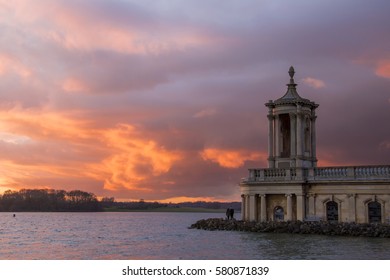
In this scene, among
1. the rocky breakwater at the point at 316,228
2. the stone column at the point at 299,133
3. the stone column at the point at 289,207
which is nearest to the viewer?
the rocky breakwater at the point at 316,228

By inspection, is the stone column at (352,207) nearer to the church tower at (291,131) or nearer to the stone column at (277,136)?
the church tower at (291,131)

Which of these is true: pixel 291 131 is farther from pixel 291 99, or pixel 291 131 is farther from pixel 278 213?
pixel 278 213

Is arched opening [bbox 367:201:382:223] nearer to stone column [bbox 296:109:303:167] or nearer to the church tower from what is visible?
the church tower

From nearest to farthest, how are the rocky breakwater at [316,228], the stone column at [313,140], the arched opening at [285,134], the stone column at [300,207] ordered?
the rocky breakwater at [316,228]
the stone column at [300,207]
the stone column at [313,140]
the arched opening at [285,134]

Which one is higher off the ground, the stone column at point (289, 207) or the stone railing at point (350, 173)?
the stone railing at point (350, 173)

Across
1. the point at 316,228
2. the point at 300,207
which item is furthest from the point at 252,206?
the point at 316,228

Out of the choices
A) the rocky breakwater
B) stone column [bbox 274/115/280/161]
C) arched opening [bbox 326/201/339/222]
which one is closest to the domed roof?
stone column [bbox 274/115/280/161]

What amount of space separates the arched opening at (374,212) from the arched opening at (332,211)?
8.06 feet

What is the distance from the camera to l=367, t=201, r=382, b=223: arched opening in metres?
41.7

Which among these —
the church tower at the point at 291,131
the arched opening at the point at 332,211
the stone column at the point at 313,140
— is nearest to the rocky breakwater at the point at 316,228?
the arched opening at the point at 332,211

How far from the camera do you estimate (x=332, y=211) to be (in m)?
43.9

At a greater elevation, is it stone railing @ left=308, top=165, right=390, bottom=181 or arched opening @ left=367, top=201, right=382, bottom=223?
stone railing @ left=308, top=165, right=390, bottom=181

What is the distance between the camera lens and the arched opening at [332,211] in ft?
143

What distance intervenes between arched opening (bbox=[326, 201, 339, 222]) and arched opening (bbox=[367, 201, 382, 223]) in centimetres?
246
